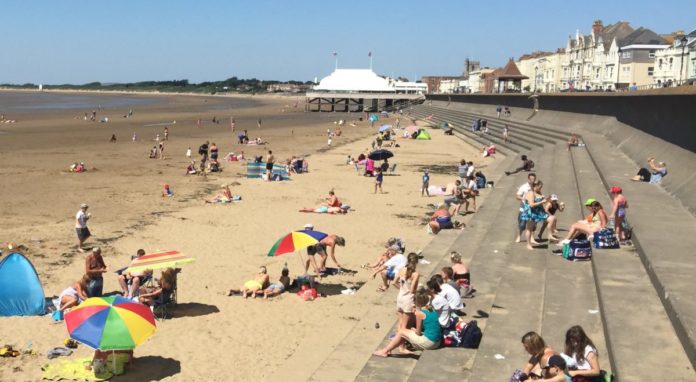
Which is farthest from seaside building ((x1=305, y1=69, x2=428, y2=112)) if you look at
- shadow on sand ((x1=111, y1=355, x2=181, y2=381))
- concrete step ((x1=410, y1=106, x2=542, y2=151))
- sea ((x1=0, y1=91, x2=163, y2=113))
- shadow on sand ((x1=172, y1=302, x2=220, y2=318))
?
shadow on sand ((x1=111, y1=355, x2=181, y2=381))

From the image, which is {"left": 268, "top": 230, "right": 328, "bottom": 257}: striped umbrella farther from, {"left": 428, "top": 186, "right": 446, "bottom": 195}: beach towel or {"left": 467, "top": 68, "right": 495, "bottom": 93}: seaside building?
{"left": 467, "top": 68, "right": 495, "bottom": 93}: seaside building

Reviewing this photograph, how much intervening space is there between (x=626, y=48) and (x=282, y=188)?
50.7 metres

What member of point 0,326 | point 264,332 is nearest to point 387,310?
point 264,332

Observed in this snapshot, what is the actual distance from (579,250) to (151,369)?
6.44 meters

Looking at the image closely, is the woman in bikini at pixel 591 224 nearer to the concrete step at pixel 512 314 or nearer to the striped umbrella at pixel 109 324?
the concrete step at pixel 512 314

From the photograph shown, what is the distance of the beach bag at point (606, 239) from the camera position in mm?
10266

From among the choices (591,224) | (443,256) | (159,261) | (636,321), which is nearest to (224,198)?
(443,256)

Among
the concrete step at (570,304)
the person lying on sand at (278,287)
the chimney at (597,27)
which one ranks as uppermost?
the chimney at (597,27)

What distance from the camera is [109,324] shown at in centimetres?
757

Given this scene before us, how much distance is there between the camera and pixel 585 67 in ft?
250

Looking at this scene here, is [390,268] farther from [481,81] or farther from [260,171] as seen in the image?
[481,81]

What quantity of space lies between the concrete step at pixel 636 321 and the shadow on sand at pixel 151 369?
5.02 m

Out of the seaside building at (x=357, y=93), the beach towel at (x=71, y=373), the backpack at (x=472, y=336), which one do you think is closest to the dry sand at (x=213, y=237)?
the beach towel at (x=71, y=373)

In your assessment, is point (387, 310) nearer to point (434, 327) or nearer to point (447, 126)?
point (434, 327)
